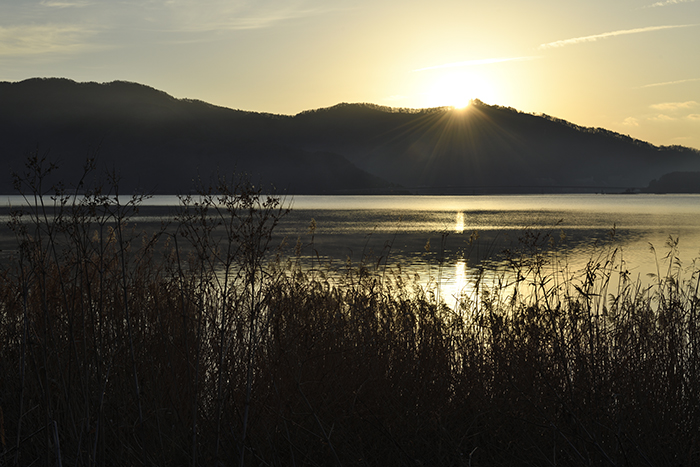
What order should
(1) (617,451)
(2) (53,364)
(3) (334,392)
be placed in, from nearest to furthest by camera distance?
(1) (617,451), (3) (334,392), (2) (53,364)

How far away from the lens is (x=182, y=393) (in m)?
5.32

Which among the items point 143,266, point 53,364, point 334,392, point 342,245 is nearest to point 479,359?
point 334,392

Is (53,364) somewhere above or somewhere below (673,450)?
above

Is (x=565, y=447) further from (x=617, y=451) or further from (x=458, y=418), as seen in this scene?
(x=458, y=418)

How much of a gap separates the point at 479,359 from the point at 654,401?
1.83 metres

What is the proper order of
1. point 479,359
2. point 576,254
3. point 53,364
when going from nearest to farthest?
point 53,364 < point 479,359 < point 576,254

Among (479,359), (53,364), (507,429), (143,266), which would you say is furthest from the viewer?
(143,266)

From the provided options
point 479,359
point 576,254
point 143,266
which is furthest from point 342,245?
point 479,359

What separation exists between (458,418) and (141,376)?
331 cm

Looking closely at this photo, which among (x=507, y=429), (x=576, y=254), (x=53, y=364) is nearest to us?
(x=507, y=429)

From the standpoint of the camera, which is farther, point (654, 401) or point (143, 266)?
point (143, 266)

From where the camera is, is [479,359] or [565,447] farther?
[479,359]

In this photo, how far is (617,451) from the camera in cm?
429

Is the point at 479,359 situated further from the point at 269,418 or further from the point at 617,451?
the point at 269,418
